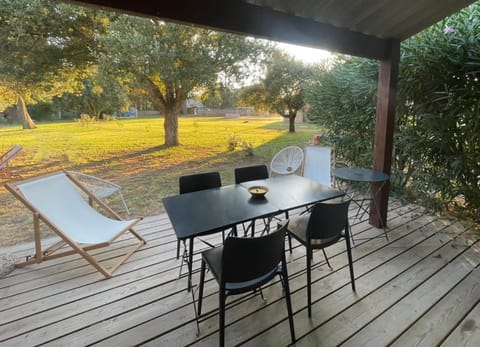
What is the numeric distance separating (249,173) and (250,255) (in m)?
1.45

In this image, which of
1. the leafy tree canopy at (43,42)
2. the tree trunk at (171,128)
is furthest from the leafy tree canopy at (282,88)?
the leafy tree canopy at (43,42)

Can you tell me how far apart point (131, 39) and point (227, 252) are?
4976mm

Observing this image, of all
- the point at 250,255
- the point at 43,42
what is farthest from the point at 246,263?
the point at 43,42

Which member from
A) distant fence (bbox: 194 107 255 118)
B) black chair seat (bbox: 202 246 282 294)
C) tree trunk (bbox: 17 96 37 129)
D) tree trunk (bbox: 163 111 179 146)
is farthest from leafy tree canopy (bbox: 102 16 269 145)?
tree trunk (bbox: 17 96 37 129)

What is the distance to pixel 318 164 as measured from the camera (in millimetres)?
3252

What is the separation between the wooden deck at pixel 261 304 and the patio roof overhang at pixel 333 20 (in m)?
1.26

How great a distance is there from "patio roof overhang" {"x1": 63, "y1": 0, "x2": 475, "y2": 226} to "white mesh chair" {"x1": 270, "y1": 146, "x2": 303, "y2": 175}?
991 millimetres

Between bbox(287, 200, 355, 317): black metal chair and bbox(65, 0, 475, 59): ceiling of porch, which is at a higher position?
bbox(65, 0, 475, 59): ceiling of porch

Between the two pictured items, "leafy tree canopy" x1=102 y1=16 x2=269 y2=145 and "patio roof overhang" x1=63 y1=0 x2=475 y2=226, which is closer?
"patio roof overhang" x1=63 y1=0 x2=475 y2=226

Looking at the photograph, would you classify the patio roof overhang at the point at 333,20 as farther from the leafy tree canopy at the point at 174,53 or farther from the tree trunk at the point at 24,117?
the tree trunk at the point at 24,117

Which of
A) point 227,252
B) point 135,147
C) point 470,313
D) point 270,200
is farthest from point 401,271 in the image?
point 135,147

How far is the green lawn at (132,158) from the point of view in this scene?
3.89m

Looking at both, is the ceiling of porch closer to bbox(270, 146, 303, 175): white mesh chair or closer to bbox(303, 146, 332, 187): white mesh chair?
bbox(303, 146, 332, 187): white mesh chair

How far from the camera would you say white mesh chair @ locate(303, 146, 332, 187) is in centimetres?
316
